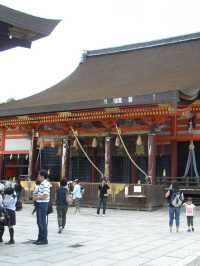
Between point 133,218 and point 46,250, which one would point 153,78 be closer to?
point 133,218

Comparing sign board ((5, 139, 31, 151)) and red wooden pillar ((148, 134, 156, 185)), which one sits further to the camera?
sign board ((5, 139, 31, 151))

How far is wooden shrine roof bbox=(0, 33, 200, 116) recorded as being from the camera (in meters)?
20.0

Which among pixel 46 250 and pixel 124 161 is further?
pixel 124 161

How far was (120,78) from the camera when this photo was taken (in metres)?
25.0

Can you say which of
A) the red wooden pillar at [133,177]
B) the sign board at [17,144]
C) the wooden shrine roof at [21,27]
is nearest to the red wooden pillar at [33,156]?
the sign board at [17,144]

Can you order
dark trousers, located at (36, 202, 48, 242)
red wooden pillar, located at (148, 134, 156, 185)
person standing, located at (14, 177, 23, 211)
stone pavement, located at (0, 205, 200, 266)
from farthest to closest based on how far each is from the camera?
red wooden pillar, located at (148, 134, 156, 185), person standing, located at (14, 177, 23, 211), dark trousers, located at (36, 202, 48, 242), stone pavement, located at (0, 205, 200, 266)

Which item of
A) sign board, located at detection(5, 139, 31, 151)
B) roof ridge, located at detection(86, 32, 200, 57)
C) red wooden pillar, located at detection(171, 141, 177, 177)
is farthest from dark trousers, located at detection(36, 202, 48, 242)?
roof ridge, located at detection(86, 32, 200, 57)

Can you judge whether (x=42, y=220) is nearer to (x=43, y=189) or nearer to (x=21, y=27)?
(x=43, y=189)

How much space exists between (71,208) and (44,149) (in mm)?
6596

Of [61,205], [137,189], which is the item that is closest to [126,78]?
[137,189]

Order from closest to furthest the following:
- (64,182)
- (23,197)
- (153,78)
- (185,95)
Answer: (64,182) → (185,95) → (23,197) → (153,78)

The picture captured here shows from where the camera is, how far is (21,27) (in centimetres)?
655

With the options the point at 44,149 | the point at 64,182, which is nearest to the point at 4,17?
the point at 64,182

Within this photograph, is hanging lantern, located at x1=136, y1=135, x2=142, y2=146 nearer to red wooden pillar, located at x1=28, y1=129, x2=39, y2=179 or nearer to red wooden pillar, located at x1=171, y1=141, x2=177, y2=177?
red wooden pillar, located at x1=171, y1=141, x2=177, y2=177
